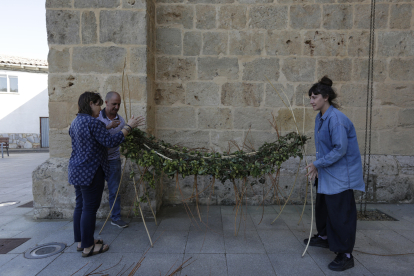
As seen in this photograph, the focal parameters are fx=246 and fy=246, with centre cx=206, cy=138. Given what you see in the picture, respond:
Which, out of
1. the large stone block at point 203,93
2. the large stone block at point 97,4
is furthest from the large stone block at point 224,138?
the large stone block at point 97,4

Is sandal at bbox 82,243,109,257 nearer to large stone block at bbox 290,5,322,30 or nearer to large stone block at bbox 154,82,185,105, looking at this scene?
large stone block at bbox 154,82,185,105

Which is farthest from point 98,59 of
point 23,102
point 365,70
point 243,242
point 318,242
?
point 23,102

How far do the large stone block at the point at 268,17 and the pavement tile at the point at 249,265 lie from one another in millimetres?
3427

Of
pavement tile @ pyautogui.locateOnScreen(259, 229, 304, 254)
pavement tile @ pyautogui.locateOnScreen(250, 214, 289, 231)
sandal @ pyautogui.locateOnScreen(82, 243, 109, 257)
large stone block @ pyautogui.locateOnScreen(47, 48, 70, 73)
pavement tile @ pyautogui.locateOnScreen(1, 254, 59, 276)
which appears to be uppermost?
large stone block @ pyautogui.locateOnScreen(47, 48, 70, 73)

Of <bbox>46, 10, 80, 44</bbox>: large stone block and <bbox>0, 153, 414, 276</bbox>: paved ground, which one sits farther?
<bbox>46, 10, 80, 44</bbox>: large stone block

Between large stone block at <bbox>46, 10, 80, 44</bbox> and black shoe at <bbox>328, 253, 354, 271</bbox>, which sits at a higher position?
large stone block at <bbox>46, 10, 80, 44</bbox>

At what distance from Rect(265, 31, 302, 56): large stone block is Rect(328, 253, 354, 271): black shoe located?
308cm

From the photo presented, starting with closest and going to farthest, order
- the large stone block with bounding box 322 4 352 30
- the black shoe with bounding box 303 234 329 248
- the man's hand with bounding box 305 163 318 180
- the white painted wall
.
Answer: the man's hand with bounding box 305 163 318 180
the black shoe with bounding box 303 234 329 248
the large stone block with bounding box 322 4 352 30
the white painted wall

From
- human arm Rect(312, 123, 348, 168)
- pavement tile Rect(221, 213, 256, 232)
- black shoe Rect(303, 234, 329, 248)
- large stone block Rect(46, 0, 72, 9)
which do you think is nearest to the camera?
human arm Rect(312, 123, 348, 168)

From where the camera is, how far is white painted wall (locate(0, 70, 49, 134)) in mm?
18062

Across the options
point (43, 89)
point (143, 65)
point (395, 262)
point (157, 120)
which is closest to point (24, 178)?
point (157, 120)

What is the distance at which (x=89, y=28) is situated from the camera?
350 centimetres

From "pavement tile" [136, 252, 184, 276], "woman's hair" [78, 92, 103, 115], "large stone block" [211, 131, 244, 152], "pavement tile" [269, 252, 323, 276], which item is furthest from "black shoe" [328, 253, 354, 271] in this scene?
"woman's hair" [78, 92, 103, 115]

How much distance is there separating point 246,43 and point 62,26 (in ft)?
9.07
